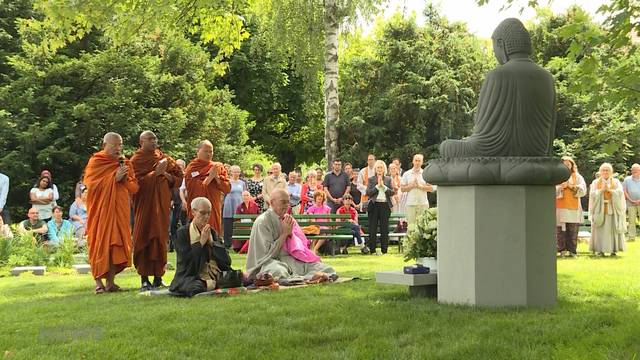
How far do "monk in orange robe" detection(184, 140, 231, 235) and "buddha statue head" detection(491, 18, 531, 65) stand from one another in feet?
17.2

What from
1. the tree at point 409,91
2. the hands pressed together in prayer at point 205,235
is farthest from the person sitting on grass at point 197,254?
the tree at point 409,91

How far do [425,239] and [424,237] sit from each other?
0.21 feet

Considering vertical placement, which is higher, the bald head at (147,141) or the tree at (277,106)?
the tree at (277,106)

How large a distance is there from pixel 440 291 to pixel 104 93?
59.9 ft

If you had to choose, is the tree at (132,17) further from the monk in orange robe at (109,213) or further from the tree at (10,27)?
the tree at (10,27)

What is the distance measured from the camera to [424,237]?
842cm

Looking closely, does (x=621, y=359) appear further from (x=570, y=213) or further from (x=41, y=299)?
(x=570, y=213)

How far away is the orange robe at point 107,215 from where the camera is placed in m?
10.0

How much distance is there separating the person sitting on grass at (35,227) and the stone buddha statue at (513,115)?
10.7m

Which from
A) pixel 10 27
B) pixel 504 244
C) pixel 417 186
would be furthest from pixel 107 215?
pixel 10 27

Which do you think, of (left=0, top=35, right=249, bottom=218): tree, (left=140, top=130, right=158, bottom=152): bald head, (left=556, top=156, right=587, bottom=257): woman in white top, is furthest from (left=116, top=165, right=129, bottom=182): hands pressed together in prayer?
(left=0, top=35, right=249, bottom=218): tree

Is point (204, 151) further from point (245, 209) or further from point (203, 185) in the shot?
point (245, 209)

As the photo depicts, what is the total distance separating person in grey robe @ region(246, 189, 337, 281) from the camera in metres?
10.3

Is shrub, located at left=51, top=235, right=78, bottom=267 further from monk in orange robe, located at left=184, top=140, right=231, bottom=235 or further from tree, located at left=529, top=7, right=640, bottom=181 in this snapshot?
tree, located at left=529, top=7, right=640, bottom=181
